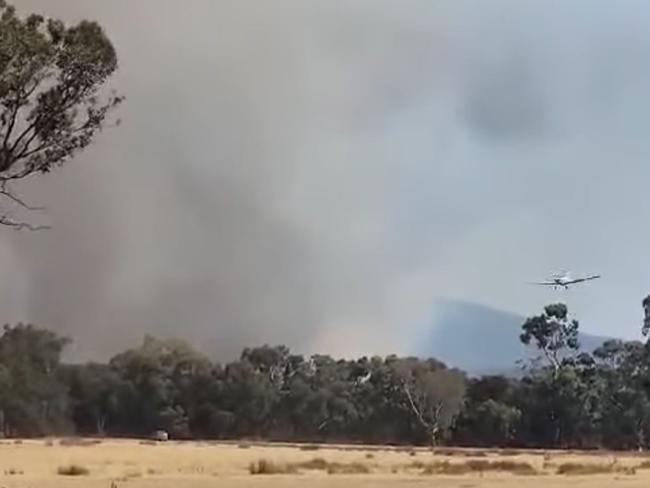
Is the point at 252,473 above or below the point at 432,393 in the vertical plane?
below

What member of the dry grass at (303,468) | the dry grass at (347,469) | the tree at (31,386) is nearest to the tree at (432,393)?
the tree at (31,386)

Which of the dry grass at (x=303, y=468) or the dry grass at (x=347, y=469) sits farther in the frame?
the dry grass at (x=347, y=469)

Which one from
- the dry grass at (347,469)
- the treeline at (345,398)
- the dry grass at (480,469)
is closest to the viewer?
the dry grass at (480,469)

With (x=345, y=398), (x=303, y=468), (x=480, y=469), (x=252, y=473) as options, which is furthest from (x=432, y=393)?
Result: (x=252, y=473)

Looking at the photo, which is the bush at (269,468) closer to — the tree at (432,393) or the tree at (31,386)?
the tree at (432,393)

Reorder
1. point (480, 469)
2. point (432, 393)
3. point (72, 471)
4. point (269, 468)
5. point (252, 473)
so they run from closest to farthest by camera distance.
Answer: point (72, 471) → point (252, 473) → point (269, 468) → point (480, 469) → point (432, 393)

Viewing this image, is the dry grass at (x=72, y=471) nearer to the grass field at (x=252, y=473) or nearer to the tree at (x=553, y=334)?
the grass field at (x=252, y=473)

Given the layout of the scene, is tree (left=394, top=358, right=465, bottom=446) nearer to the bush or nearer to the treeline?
the treeline

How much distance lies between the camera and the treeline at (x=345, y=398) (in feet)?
446

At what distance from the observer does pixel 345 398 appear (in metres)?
156

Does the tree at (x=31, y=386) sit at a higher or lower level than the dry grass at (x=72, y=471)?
higher

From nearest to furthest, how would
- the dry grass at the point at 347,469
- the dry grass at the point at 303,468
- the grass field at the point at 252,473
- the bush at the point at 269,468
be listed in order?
the grass field at the point at 252,473, the bush at the point at 269,468, the dry grass at the point at 303,468, the dry grass at the point at 347,469

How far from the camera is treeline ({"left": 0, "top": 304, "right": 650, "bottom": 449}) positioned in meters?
136

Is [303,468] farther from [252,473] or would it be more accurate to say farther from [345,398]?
[345,398]
